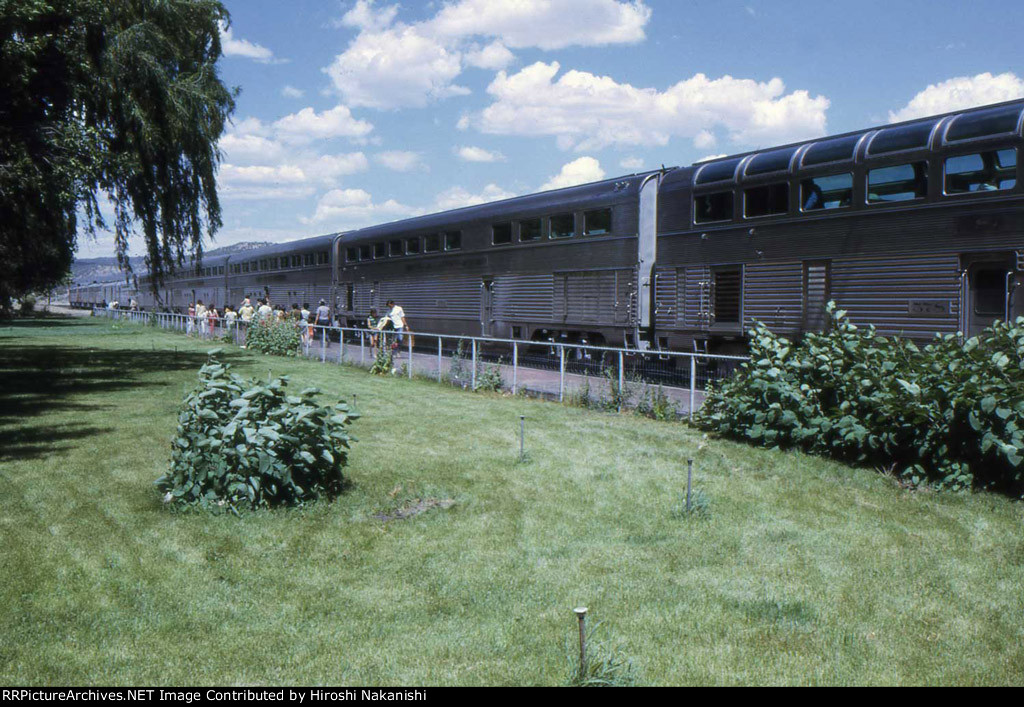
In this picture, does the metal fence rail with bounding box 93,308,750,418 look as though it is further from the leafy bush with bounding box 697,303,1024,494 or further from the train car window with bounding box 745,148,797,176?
the train car window with bounding box 745,148,797,176

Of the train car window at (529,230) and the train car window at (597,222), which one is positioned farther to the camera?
the train car window at (529,230)

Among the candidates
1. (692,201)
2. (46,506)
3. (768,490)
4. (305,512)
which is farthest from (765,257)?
(46,506)

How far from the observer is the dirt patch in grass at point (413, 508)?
23.0 feet

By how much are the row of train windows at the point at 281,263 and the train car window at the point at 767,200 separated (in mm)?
23274

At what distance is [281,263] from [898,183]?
33002 mm

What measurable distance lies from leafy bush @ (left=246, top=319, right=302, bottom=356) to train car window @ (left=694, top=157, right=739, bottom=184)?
1342 cm

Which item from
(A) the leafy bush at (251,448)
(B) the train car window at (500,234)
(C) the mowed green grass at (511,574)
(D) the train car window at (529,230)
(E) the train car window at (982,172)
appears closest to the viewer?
(C) the mowed green grass at (511,574)

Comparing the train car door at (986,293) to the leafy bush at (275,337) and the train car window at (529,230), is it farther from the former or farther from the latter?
the leafy bush at (275,337)

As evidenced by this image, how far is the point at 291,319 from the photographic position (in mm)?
26578

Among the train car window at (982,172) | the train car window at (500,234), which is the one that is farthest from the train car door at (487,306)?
the train car window at (982,172)

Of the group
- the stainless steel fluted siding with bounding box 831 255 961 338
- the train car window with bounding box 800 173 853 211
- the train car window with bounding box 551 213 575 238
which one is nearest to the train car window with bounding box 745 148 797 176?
the train car window with bounding box 800 173 853 211

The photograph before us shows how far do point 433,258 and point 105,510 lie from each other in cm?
2038

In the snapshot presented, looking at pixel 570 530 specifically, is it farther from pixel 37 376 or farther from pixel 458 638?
pixel 37 376

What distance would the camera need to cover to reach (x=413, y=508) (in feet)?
23.9
